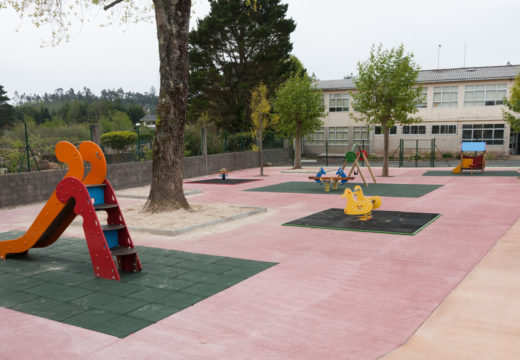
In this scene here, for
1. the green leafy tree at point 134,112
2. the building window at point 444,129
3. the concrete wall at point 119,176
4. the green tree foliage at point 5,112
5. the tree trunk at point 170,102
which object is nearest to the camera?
the tree trunk at point 170,102

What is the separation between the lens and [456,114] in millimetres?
37062

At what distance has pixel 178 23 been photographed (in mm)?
10719

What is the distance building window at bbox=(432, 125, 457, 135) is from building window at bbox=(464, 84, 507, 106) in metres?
2.32

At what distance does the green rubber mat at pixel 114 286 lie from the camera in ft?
15.5

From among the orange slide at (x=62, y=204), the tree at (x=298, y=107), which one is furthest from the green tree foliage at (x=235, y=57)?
the orange slide at (x=62, y=204)

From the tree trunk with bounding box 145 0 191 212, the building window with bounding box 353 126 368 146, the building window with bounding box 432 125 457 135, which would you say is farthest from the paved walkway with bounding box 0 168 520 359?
the building window with bounding box 353 126 368 146

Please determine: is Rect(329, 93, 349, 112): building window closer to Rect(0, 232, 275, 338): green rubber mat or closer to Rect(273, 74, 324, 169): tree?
Rect(273, 74, 324, 169): tree

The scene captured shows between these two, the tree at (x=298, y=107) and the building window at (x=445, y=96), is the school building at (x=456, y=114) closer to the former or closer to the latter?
the building window at (x=445, y=96)

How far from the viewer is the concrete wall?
43.9ft

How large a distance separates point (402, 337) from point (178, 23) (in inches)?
366

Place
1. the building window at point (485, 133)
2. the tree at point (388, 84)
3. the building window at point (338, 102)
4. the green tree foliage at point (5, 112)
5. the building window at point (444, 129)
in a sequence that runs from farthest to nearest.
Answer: the green tree foliage at point (5, 112) < the building window at point (338, 102) < the building window at point (444, 129) < the building window at point (485, 133) < the tree at point (388, 84)

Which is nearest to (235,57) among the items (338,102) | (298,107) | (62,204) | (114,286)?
(338,102)

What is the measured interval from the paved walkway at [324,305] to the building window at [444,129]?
3066 centimetres

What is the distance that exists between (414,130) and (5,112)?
176 ft
